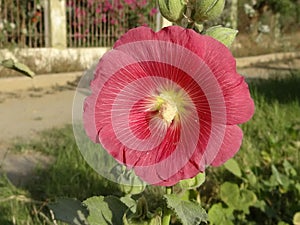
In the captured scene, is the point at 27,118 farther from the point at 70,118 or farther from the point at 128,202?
the point at 128,202

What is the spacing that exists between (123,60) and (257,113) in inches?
113

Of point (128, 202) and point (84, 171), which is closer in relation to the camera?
point (128, 202)

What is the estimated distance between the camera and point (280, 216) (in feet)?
6.14

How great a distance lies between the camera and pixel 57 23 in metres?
7.27

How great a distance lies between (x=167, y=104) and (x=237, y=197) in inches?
47.5

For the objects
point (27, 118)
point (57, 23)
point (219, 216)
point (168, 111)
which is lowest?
point (27, 118)

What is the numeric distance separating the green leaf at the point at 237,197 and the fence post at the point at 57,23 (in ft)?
18.9

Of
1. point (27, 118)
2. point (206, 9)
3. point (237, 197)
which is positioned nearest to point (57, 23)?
point (27, 118)

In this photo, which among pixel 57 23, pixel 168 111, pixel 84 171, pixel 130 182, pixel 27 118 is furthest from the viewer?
pixel 57 23

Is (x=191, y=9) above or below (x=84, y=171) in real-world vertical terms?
above

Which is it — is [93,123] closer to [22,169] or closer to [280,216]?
[280,216]

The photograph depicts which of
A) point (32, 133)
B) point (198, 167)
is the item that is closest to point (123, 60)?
point (198, 167)

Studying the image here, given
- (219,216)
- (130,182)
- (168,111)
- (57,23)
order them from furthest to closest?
(57,23) → (219,216) → (130,182) → (168,111)

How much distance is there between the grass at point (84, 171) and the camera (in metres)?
1.95
